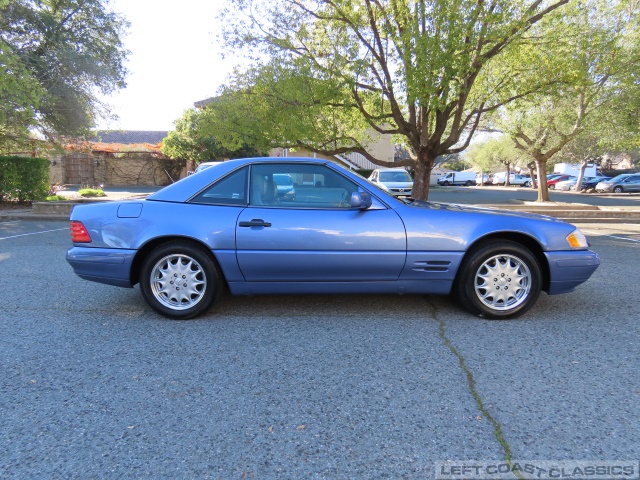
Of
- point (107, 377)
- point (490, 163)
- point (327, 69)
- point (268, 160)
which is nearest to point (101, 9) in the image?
point (327, 69)

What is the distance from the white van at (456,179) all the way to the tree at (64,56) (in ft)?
134

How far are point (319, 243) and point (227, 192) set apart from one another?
3.36ft

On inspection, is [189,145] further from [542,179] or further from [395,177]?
[542,179]

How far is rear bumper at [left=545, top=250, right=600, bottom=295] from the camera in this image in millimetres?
3787

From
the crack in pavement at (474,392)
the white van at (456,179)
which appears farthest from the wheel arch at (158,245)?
the white van at (456,179)

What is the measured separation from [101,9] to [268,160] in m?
15.1

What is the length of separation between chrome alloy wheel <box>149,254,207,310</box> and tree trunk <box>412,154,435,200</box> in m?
8.63

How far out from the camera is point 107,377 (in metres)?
2.76

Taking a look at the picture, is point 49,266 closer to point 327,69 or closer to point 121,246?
point 121,246

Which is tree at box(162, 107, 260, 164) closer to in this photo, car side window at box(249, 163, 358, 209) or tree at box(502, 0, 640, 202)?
tree at box(502, 0, 640, 202)

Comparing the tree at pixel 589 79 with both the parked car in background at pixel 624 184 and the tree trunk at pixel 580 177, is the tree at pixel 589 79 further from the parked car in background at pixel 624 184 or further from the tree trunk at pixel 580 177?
the tree trunk at pixel 580 177

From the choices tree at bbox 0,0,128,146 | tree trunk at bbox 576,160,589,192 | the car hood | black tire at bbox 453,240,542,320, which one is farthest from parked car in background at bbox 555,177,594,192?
black tire at bbox 453,240,542,320

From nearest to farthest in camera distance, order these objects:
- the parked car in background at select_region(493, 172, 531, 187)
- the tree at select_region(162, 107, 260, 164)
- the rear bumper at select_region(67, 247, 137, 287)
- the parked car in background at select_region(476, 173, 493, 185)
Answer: the rear bumper at select_region(67, 247, 137, 287), the tree at select_region(162, 107, 260, 164), the parked car in background at select_region(493, 172, 531, 187), the parked car in background at select_region(476, 173, 493, 185)

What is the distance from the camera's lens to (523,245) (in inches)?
153
